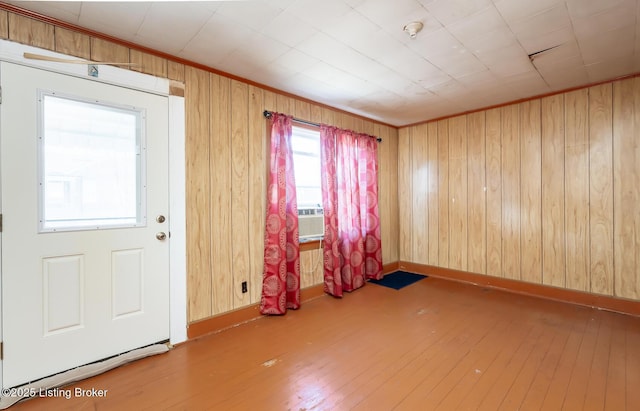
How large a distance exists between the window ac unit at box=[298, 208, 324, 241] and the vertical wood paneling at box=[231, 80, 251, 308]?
0.79 meters

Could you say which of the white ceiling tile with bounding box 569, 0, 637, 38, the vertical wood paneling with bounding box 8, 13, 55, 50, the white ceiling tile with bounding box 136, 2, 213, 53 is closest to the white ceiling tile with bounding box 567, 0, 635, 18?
the white ceiling tile with bounding box 569, 0, 637, 38

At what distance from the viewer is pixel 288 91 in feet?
10.3

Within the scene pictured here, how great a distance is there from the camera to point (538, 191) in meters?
3.44

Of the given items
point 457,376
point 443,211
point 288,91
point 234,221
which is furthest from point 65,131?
point 443,211

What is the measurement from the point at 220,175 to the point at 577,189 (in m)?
3.93

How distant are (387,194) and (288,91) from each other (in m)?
2.37

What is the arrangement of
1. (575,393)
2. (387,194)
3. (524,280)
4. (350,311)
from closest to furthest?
(575,393) → (350,311) → (524,280) → (387,194)

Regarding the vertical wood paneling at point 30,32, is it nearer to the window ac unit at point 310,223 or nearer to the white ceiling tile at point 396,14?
the white ceiling tile at point 396,14

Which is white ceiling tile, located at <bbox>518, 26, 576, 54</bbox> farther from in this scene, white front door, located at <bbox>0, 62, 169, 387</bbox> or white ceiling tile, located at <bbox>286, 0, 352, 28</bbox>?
white front door, located at <bbox>0, 62, 169, 387</bbox>

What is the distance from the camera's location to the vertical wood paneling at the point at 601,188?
2988 mm

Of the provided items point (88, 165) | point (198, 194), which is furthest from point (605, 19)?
point (88, 165)

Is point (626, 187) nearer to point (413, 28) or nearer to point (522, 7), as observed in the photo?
point (522, 7)

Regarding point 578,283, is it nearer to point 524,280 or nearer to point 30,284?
point 524,280

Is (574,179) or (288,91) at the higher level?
(288,91)
